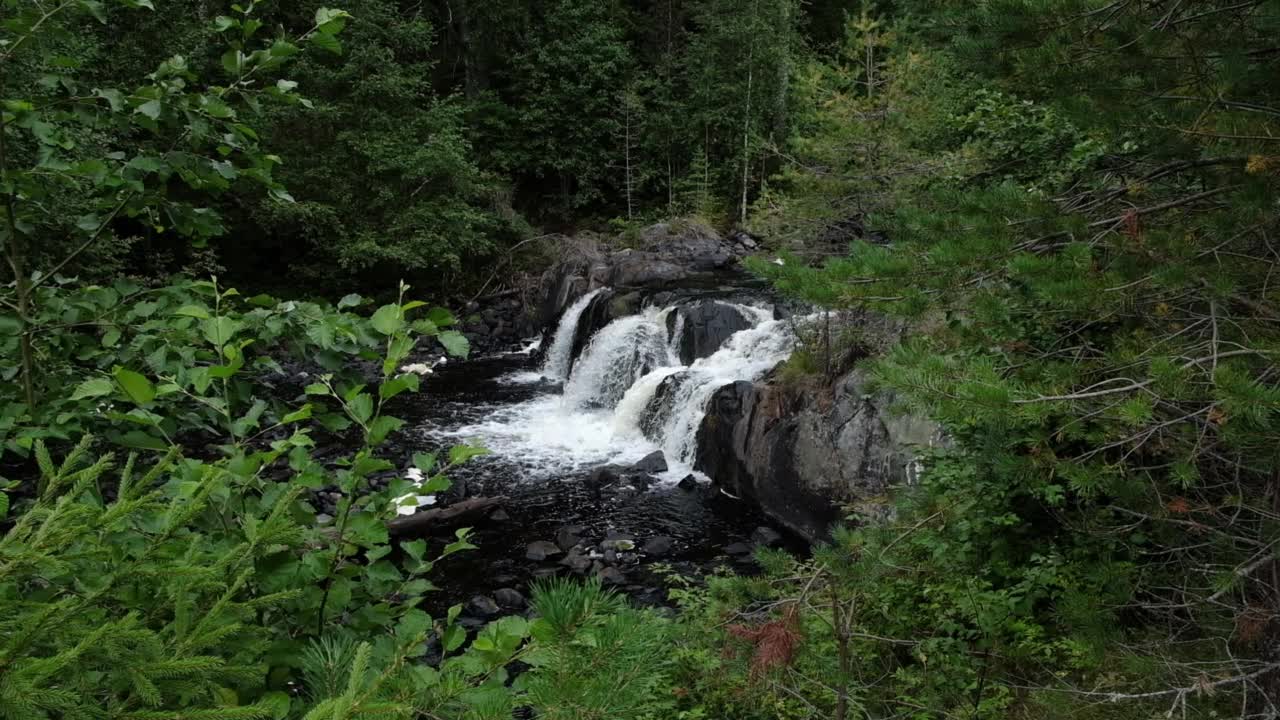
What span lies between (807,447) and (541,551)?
137 inches

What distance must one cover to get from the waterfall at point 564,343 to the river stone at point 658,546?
780 centimetres

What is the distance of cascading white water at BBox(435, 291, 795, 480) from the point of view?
1098cm

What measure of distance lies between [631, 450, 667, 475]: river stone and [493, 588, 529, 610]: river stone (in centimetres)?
350

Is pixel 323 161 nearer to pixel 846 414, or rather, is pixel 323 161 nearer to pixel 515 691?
pixel 846 414

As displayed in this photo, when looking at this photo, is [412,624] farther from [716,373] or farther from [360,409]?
[716,373]

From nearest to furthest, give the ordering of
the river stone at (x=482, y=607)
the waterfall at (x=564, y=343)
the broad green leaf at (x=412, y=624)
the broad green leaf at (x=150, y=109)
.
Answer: the broad green leaf at (x=412, y=624), the broad green leaf at (x=150, y=109), the river stone at (x=482, y=607), the waterfall at (x=564, y=343)

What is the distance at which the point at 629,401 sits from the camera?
12305mm

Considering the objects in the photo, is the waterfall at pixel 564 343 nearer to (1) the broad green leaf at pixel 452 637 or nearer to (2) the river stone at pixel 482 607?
(2) the river stone at pixel 482 607

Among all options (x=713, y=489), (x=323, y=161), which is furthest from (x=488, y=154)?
(x=713, y=489)

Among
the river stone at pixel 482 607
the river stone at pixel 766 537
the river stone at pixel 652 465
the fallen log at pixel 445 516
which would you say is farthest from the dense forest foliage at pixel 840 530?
the river stone at pixel 652 465

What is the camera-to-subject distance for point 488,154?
23656 millimetres

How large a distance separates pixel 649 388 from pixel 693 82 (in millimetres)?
15373

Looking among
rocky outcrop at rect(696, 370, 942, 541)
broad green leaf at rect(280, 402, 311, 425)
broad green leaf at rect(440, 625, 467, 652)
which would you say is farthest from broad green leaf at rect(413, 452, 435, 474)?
rocky outcrop at rect(696, 370, 942, 541)

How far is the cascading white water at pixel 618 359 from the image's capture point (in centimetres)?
1373
